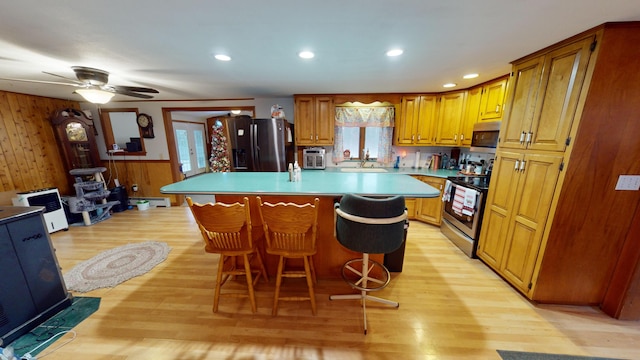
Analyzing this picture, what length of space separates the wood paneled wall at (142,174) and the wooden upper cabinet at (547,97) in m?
5.74

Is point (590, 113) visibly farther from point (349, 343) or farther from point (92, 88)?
point (92, 88)

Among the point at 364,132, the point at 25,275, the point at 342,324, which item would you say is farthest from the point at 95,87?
the point at 364,132

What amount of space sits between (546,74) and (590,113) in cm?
49

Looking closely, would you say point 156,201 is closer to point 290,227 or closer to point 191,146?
point 191,146

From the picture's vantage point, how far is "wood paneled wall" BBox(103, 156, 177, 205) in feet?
14.8

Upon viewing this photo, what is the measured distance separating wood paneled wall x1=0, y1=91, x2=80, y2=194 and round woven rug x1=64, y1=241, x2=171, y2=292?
7.83ft

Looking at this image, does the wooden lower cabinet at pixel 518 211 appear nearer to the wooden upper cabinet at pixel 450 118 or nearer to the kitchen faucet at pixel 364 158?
the wooden upper cabinet at pixel 450 118

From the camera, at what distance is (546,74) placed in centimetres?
177

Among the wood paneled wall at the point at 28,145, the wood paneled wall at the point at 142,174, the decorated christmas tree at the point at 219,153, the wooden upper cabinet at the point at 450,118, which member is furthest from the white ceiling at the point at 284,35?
the decorated christmas tree at the point at 219,153

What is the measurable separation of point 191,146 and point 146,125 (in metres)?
3.01

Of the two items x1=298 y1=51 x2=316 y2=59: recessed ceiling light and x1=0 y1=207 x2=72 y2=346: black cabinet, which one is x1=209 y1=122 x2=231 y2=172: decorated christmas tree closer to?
x1=0 y1=207 x2=72 y2=346: black cabinet

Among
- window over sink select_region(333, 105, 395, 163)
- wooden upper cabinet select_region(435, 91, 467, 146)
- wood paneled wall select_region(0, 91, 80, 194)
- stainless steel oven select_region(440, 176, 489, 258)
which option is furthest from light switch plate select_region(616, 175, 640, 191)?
wood paneled wall select_region(0, 91, 80, 194)

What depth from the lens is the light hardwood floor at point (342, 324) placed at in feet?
4.93

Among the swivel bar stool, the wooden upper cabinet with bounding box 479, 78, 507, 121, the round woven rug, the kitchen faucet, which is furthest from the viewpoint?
the kitchen faucet
